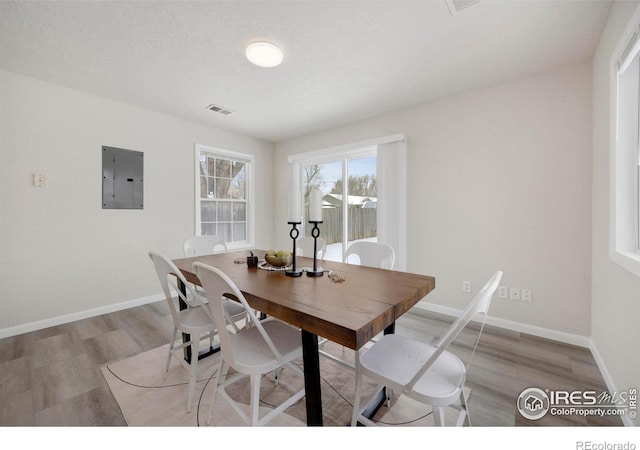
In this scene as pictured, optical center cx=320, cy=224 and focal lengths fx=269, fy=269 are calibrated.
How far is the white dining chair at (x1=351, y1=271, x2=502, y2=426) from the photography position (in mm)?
979

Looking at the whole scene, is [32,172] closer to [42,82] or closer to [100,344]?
[42,82]

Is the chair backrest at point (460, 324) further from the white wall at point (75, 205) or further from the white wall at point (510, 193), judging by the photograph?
the white wall at point (75, 205)

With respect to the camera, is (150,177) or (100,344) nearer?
(100,344)

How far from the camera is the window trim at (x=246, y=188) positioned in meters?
3.87

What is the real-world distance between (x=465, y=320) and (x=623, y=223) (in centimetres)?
159

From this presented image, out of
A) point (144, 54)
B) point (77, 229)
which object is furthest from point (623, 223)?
point (77, 229)

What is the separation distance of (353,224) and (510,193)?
6.43 ft

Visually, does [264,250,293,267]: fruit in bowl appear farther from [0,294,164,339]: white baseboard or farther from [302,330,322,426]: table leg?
[0,294,164,339]: white baseboard

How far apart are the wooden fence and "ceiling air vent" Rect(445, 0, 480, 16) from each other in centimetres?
228

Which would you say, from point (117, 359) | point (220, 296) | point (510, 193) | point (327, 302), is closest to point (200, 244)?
point (117, 359)

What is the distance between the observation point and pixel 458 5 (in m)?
1.72

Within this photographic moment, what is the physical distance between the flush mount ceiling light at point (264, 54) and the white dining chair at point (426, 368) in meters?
2.17

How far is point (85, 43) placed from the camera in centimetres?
209

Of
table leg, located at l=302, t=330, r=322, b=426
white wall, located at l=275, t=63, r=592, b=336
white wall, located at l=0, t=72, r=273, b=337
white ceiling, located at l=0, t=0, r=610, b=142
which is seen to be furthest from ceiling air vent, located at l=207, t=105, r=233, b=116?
table leg, located at l=302, t=330, r=322, b=426
